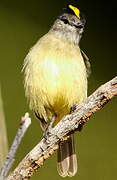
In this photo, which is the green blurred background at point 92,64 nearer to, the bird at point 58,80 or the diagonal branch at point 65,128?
the bird at point 58,80

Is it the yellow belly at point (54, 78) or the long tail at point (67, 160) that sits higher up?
the yellow belly at point (54, 78)

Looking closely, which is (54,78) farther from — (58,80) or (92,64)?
(92,64)

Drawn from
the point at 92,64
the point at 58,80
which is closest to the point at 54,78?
the point at 58,80

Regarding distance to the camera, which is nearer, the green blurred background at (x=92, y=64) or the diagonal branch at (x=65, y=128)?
the diagonal branch at (x=65, y=128)

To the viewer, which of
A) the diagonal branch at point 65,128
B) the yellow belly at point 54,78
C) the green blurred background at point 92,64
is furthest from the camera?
the green blurred background at point 92,64

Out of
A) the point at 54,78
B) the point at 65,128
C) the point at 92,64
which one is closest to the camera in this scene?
the point at 65,128

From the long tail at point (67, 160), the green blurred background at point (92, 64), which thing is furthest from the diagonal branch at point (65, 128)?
the green blurred background at point (92, 64)

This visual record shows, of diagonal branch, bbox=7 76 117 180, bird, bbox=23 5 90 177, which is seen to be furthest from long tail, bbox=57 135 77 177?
diagonal branch, bbox=7 76 117 180

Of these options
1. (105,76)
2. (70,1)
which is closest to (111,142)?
(105,76)

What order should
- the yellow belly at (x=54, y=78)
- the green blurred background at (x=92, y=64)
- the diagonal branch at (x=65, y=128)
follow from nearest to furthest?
the diagonal branch at (x=65, y=128)
the yellow belly at (x=54, y=78)
the green blurred background at (x=92, y=64)
